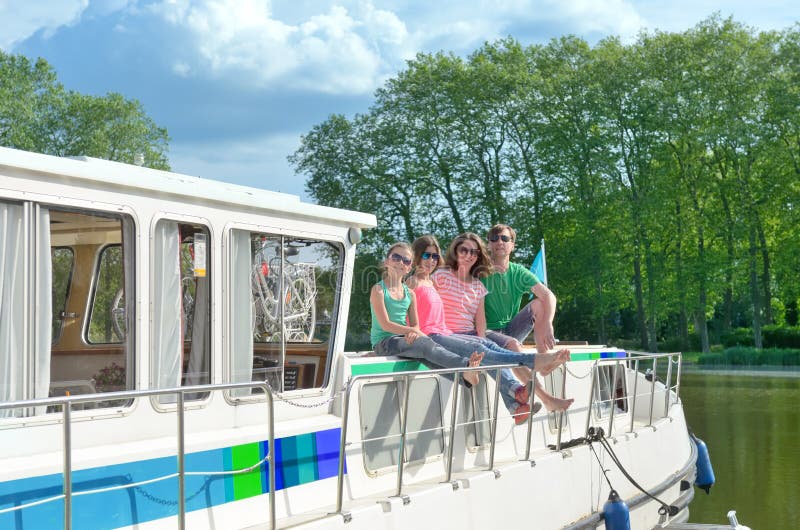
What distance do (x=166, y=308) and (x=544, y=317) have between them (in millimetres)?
3643

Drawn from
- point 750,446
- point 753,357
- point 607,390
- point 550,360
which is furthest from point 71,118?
point 550,360

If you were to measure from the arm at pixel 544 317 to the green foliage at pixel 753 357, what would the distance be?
100ft

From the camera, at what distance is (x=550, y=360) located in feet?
22.5

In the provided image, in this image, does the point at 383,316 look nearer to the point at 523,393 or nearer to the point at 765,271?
the point at 523,393

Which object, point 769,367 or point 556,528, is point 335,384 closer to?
point 556,528

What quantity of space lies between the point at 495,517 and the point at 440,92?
38678 millimetres

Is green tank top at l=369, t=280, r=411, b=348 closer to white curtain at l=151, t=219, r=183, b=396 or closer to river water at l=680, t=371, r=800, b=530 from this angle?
white curtain at l=151, t=219, r=183, b=396

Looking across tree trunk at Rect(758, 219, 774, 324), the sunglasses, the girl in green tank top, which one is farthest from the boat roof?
tree trunk at Rect(758, 219, 774, 324)

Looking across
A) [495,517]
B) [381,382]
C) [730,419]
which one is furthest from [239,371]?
[730,419]

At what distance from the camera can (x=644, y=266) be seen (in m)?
43.7

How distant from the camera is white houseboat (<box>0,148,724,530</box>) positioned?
4426mm

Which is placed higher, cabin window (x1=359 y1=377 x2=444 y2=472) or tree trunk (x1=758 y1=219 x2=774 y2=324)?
tree trunk (x1=758 y1=219 x2=774 y2=324)

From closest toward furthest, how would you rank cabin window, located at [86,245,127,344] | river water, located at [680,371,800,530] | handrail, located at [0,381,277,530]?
handrail, located at [0,381,277,530]
cabin window, located at [86,245,127,344]
river water, located at [680,371,800,530]

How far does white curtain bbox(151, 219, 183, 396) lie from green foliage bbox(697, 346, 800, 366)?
3406 centimetres
